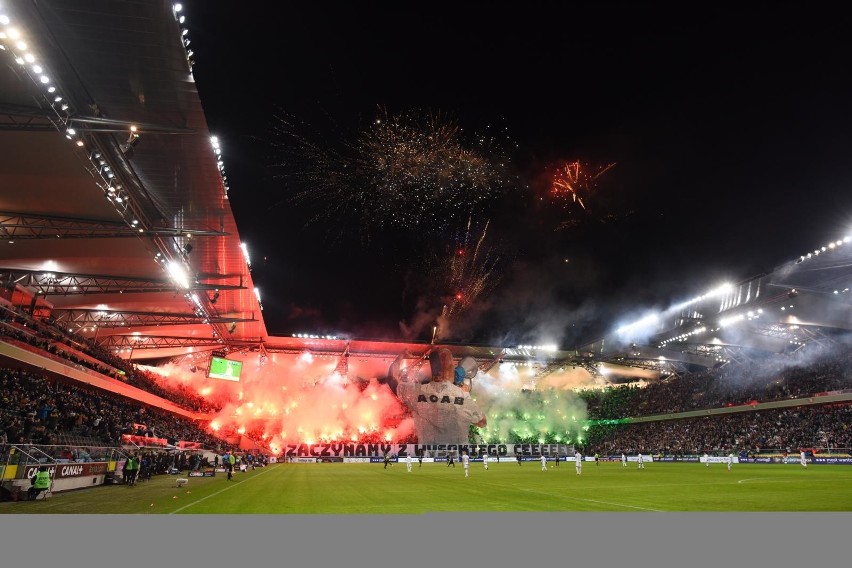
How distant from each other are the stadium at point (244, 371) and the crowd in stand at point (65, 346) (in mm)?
264

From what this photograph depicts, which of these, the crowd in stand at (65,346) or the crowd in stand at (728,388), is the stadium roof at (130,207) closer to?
the crowd in stand at (65,346)

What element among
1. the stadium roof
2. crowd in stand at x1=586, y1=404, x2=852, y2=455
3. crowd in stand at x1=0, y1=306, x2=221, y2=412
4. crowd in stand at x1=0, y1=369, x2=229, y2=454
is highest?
the stadium roof

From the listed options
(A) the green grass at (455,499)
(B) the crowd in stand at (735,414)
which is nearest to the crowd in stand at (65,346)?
(A) the green grass at (455,499)

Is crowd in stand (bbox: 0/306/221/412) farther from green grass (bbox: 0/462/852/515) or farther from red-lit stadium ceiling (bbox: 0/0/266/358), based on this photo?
green grass (bbox: 0/462/852/515)

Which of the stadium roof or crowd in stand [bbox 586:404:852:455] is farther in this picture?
crowd in stand [bbox 586:404:852:455]

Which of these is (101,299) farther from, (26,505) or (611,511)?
(611,511)

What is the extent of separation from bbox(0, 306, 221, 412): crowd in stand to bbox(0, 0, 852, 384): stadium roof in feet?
9.10

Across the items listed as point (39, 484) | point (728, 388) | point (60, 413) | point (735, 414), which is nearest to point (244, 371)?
point (60, 413)

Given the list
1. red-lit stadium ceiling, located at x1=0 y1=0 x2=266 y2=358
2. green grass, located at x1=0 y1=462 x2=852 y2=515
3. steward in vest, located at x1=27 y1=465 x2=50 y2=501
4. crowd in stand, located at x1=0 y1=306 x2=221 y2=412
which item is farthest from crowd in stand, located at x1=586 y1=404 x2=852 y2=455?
crowd in stand, located at x1=0 y1=306 x2=221 y2=412

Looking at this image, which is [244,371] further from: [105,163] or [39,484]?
[39,484]

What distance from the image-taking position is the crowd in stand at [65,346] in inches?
1089

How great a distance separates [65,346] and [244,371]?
1295 inches

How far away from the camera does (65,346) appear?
34188 millimetres

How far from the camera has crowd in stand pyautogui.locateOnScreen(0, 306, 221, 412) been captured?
27672 millimetres
